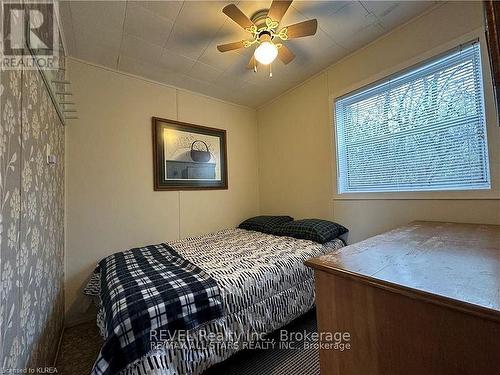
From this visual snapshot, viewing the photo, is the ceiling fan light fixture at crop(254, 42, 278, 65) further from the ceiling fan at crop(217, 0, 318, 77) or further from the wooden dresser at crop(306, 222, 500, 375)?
the wooden dresser at crop(306, 222, 500, 375)

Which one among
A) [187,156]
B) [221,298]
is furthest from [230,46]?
[221,298]

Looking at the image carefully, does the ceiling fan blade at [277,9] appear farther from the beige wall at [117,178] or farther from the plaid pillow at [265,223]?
the plaid pillow at [265,223]

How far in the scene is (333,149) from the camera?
2432 mm

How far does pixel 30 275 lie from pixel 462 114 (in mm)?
2910

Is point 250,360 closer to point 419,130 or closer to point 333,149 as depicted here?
point 333,149

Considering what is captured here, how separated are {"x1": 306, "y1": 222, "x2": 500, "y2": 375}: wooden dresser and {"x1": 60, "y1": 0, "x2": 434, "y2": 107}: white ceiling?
6.05 feet

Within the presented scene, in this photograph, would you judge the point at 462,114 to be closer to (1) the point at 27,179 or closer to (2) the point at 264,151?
(2) the point at 264,151

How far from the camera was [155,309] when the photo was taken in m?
1.09

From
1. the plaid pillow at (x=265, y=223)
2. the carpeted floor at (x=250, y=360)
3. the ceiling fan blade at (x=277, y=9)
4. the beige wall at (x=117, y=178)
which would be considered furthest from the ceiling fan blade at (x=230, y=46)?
the carpeted floor at (x=250, y=360)

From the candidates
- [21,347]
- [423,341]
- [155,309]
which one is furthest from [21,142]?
[423,341]

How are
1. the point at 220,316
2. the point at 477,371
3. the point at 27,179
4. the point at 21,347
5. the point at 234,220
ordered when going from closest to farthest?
the point at 477,371, the point at 21,347, the point at 27,179, the point at 220,316, the point at 234,220

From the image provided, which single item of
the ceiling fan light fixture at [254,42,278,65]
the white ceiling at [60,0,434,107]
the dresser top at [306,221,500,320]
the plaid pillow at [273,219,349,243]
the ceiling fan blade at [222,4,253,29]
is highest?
the white ceiling at [60,0,434,107]

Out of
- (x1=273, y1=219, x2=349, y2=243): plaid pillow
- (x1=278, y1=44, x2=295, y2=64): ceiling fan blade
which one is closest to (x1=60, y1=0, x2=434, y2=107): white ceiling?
(x1=278, y1=44, x2=295, y2=64): ceiling fan blade

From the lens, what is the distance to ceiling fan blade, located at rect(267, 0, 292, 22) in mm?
1410
